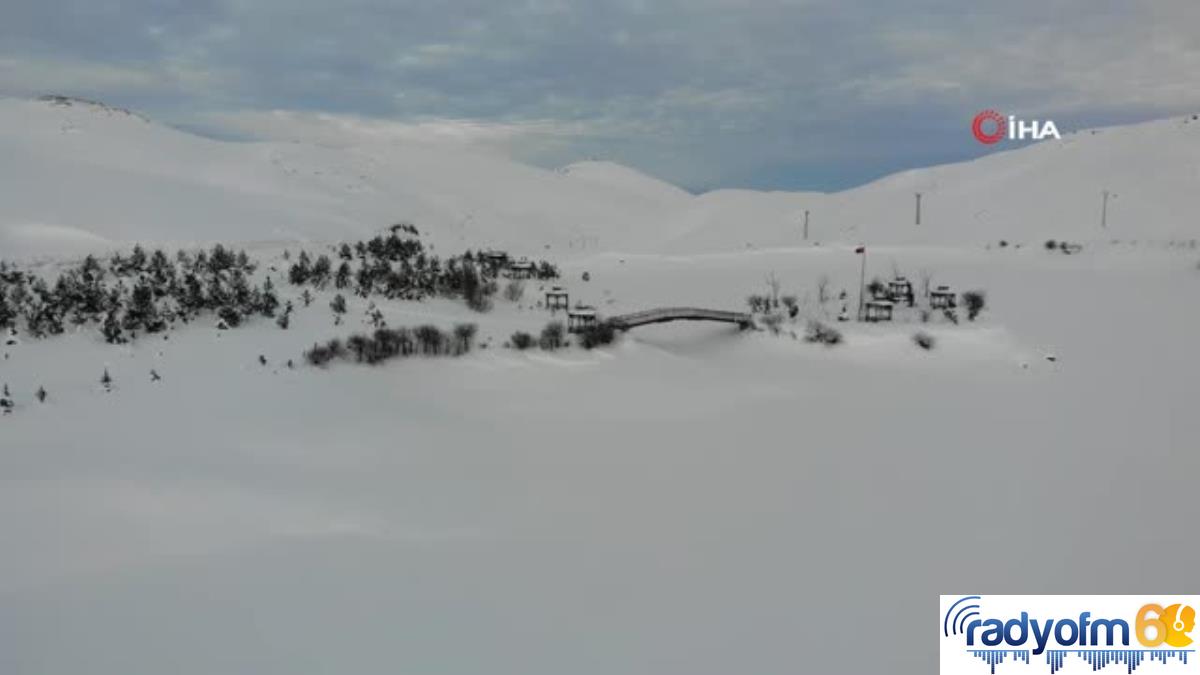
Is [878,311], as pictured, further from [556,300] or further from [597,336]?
[556,300]

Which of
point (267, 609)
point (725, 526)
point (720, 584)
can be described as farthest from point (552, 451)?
point (267, 609)

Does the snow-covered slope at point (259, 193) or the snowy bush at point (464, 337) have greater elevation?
the snow-covered slope at point (259, 193)

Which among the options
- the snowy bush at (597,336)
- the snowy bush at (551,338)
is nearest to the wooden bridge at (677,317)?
the snowy bush at (597,336)

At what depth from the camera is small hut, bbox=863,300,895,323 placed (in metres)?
21.7

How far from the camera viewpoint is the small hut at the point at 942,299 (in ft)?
74.2

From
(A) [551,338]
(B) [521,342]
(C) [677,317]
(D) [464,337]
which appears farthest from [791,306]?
(D) [464,337]

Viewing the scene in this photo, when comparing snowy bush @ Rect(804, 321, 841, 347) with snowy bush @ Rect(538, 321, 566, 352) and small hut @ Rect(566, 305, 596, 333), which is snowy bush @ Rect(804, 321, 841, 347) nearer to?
small hut @ Rect(566, 305, 596, 333)

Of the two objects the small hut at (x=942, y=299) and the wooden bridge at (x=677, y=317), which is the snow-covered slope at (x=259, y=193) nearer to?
the wooden bridge at (x=677, y=317)

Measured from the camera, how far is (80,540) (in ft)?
28.0

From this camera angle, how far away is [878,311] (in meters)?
22.5

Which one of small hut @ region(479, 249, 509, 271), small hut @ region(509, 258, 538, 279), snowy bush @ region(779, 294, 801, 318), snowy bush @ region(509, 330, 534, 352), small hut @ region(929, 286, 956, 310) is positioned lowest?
snowy bush @ region(509, 330, 534, 352)

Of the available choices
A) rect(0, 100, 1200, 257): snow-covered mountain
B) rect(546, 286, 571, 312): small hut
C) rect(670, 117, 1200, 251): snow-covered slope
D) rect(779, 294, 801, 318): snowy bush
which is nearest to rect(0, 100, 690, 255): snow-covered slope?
rect(0, 100, 1200, 257): snow-covered mountain

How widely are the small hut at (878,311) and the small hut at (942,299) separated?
4.26ft

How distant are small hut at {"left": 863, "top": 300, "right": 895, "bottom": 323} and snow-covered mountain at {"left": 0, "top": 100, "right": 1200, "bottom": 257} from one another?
1862cm
